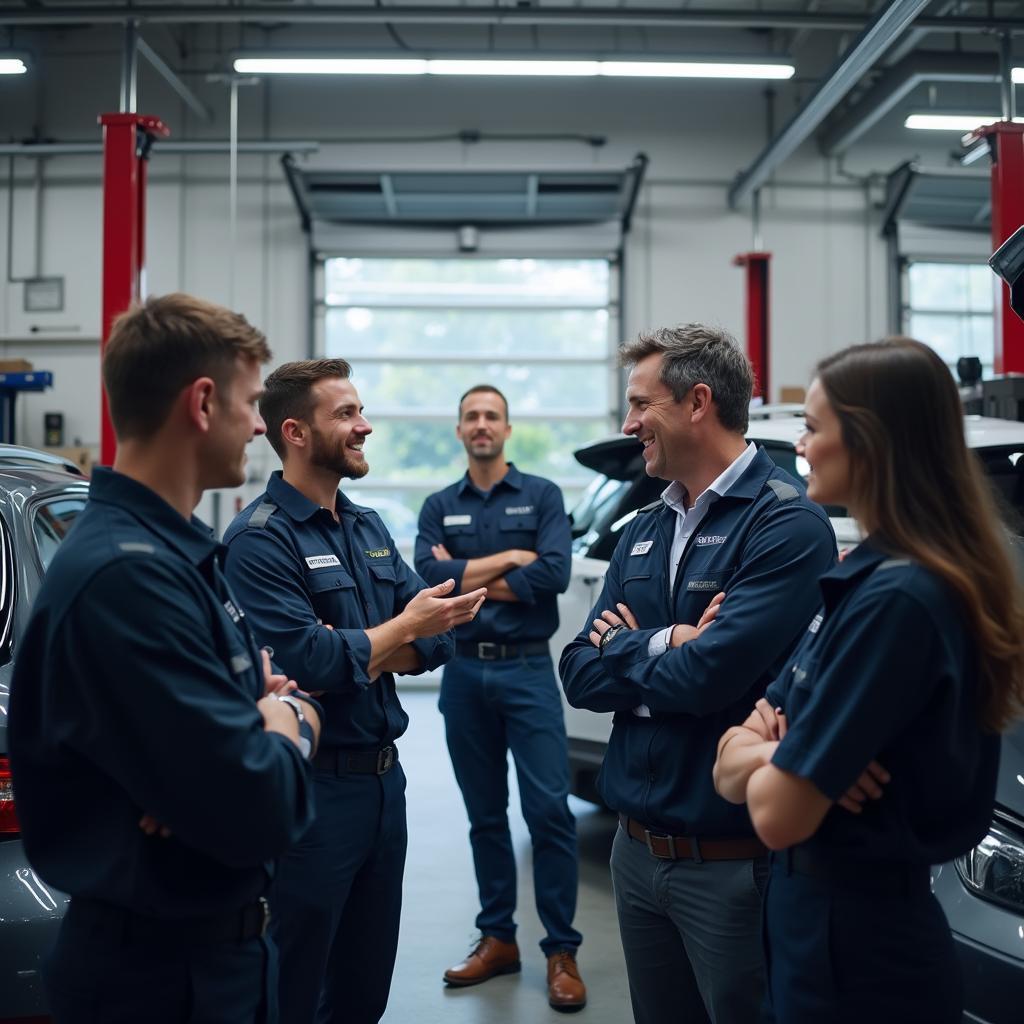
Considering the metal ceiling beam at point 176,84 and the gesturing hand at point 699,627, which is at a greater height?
the metal ceiling beam at point 176,84

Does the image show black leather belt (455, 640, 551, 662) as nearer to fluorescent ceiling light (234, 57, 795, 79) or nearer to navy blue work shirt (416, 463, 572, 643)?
navy blue work shirt (416, 463, 572, 643)

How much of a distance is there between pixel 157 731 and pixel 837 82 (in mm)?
6974

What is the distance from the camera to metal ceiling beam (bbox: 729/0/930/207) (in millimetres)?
5738

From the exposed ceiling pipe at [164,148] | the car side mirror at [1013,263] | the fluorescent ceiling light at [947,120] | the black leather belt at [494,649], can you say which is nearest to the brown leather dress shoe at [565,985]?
the black leather belt at [494,649]

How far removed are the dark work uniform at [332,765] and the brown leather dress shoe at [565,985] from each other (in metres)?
A: 1.02

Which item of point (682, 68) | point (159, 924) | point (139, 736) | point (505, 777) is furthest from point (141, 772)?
point (682, 68)

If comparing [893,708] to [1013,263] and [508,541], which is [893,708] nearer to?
[1013,263]

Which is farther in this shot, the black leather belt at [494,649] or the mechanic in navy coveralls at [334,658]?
the black leather belt at [494,649]

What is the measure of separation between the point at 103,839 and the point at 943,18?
7708mm

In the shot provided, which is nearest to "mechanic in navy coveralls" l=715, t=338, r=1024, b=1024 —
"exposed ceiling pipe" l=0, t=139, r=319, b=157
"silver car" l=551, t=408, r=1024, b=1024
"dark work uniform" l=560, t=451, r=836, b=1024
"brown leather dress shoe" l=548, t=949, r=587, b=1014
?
"silver car" l=551, t=408, r=1024, b=1024

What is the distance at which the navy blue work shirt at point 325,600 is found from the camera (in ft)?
7.29

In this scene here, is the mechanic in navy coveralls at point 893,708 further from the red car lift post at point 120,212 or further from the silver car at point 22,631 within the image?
the red car lift post at point 120,212

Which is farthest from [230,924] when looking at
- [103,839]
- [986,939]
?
[986,939]

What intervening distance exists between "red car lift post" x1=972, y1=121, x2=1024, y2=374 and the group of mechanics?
14.0 feet
